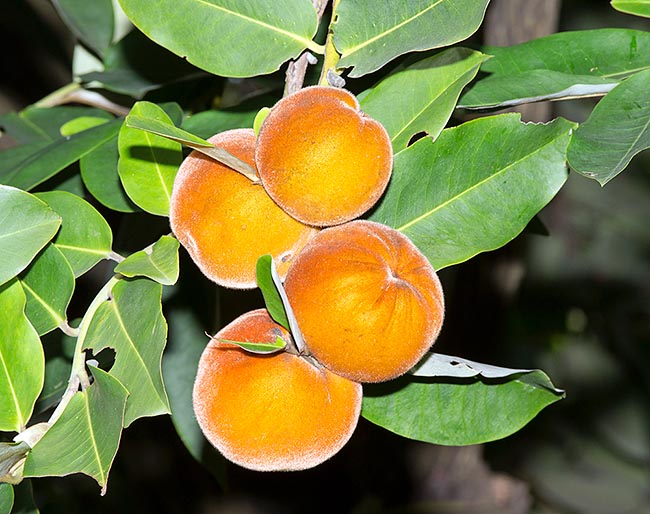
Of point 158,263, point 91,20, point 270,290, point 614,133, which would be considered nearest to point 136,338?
point 158,263

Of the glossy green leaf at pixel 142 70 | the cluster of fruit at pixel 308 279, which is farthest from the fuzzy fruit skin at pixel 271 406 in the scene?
the glossy green leaf at pixel 142 70

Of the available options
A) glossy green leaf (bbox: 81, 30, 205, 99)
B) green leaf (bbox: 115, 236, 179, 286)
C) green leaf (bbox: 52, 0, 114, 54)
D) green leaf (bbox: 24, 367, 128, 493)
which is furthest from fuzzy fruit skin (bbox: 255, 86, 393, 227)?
green leaf (bbox: 52, 0, 114, 54)

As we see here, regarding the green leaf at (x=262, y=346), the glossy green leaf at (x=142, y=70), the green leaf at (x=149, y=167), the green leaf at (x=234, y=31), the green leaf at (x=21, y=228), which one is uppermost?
the green leaf at (x=234, y=31)

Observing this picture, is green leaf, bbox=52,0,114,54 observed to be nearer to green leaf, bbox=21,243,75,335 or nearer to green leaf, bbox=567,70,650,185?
green leaf, bbox=21,243,75,335

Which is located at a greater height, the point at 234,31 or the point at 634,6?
the point at 234,31

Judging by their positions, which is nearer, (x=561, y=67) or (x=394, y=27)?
(x=394, y=27)

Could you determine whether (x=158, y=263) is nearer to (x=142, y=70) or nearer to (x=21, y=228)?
(x=21, y=228)

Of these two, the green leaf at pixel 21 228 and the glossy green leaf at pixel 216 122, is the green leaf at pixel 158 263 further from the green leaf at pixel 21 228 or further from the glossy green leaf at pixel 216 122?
the glossy green leaf at pixel 216 122
